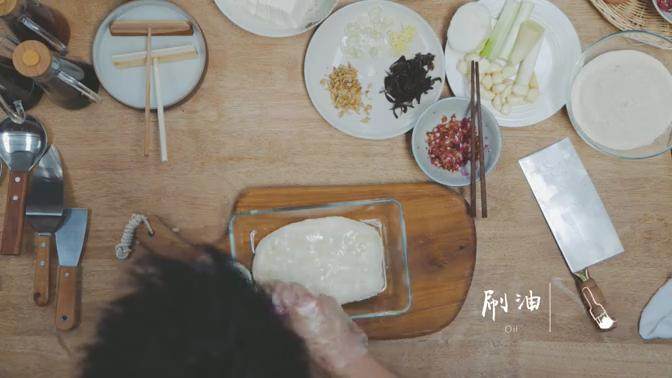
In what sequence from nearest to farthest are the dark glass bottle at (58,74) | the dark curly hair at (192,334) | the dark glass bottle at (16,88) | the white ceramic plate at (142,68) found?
the dark curly hair at (192,334) → the dark glass bottle at (58,74) → the dark glass bottle at (16,88) → the white ceramic plate at (142,68)

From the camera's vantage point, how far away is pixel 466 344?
54.9 inches

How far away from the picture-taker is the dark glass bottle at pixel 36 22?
1.19m

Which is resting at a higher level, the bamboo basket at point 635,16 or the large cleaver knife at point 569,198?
the bamboo basket at point 635,16

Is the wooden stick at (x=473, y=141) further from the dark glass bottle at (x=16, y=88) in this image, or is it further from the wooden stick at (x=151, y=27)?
the dark glass bottle at (x=16, y=88)

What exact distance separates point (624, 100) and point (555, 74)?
0.18 meters

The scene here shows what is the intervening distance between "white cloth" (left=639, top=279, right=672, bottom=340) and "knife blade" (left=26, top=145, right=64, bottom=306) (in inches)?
59.5

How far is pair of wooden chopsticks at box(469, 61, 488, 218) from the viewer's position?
133 cm

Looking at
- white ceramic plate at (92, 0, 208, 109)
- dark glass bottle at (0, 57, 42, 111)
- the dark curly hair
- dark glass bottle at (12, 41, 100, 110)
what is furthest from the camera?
white ceramic plate at (92, 0, 208, 109)

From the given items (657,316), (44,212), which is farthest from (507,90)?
(44,212)

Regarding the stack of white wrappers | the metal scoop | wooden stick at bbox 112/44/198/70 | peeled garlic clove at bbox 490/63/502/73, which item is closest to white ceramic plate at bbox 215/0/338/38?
the stack of white wrappers

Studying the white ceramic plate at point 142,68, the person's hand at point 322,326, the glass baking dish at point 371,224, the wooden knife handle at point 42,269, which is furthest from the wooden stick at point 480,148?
the wooden knife handle at point 42,269

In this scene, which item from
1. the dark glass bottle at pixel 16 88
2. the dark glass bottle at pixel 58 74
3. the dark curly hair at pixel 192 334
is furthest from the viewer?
the dark glass bottle at pixel 16 88

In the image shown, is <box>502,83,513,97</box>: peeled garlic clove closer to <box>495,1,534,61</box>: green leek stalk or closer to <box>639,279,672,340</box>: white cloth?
<box>495,1,534,61</box>: green leek stalk

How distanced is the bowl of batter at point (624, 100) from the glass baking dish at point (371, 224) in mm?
537
